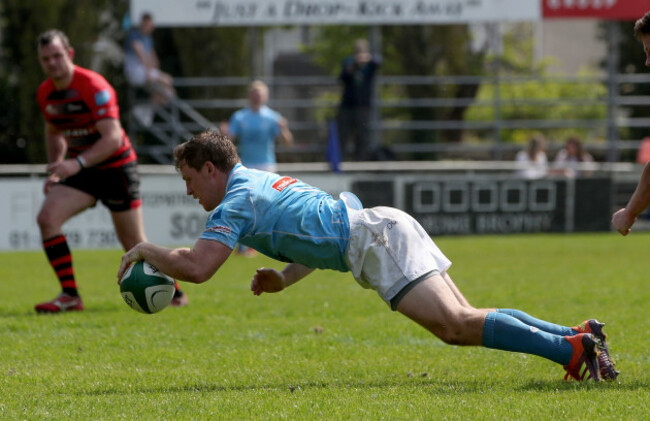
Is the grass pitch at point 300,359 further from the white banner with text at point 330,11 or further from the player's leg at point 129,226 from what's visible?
the white banner with text at point 330,11

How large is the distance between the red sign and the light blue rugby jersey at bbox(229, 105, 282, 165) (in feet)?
22.6

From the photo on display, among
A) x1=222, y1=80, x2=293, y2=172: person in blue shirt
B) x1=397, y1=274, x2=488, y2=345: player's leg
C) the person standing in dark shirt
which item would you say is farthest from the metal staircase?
x1=397, y1=274, x2=488, y2=345: player's leg

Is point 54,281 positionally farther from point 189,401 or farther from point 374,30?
point 374,30

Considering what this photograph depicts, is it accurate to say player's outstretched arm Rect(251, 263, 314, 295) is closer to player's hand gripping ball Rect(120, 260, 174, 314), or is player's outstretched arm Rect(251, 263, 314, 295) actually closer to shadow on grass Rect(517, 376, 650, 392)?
player's hand gripping ball Rect(120, 260, 174, 314)

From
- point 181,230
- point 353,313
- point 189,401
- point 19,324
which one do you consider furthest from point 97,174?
point 181,230

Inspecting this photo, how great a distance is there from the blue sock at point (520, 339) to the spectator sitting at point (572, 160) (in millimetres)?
13583

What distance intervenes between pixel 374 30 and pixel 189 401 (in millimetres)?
15239

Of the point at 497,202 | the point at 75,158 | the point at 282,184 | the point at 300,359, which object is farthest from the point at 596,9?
the point at 282,184

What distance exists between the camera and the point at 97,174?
29.2ft

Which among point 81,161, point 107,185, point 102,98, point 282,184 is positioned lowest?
point 107,185

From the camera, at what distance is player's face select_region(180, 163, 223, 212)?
5465 mm

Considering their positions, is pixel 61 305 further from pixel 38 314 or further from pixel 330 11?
pixel 330 11

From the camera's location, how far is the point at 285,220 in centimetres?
538

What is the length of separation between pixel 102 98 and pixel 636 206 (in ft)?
15.7
